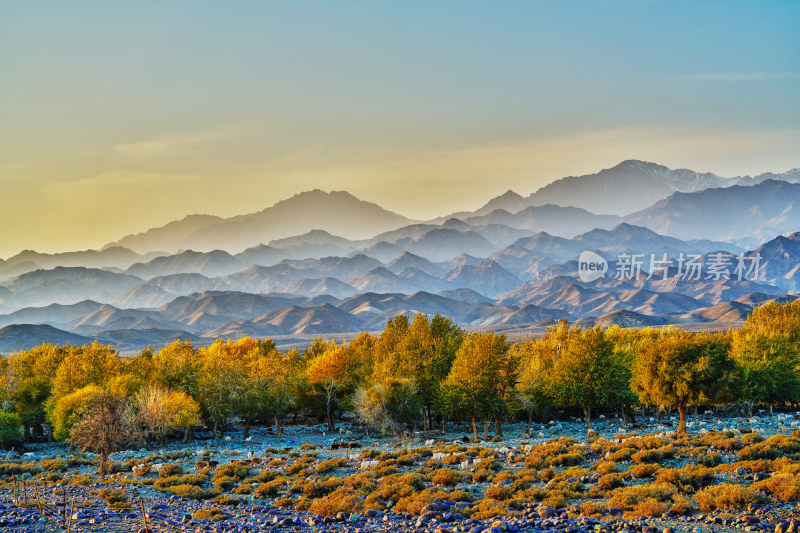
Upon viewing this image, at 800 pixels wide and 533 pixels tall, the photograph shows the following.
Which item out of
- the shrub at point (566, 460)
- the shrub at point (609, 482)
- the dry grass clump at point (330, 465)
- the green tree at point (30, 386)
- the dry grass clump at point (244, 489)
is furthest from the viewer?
the green tree at point (30, 386)

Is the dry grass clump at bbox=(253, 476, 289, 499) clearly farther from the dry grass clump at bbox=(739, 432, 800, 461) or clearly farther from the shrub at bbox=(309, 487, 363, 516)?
the dry grass clump at bbox=(739, 432, 800, 461)

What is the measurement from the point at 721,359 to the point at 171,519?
4818cm

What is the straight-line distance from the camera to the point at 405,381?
60.0 m

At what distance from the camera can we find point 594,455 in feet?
125

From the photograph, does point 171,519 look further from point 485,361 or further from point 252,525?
point 485,361

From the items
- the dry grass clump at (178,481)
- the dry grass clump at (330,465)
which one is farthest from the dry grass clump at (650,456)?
A: the dry grass clump at (178,481)

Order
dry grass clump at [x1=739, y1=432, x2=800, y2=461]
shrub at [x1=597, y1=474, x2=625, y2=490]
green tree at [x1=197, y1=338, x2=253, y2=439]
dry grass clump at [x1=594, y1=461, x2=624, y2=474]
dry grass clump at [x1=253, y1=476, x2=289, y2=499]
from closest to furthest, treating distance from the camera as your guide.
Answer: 1. shrub at [x1=597, y1=474, x2=625, y2=490]
2. dry grass clump at [x1=594, y1=461, x2=624, y2=474]
3. dry grass clump at [x1=739, y1=432, x2=800, y2=461]
4. dry grass clump at [x1=253, y1=476, x2=289, y2=499]
5. green tree at [x1=197, y1=338, x2=253, y2=439]

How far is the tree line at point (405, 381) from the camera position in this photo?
52.9 metres

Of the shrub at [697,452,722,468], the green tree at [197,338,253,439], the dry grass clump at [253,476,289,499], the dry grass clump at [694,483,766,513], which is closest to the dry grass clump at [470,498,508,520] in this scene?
the dry grass clump at [694,483,766,513]

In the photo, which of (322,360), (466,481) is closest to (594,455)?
(466,481)

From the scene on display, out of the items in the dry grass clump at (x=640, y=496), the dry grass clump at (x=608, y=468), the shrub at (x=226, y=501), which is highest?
the dry grass clump at (x=640, y=496)

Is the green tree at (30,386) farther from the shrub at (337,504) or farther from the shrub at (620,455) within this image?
the shrub at (620,455)

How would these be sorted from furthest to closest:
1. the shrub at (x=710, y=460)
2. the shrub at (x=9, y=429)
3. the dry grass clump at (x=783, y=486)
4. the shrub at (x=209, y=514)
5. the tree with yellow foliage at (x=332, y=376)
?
1. the tree with yellow foliage at (x=332, y=376)
2. the shrub at (x=9, y=429)
3. the shrub at (x=710, y=460)
4. the shrub at (x=209, y=514)
5. the dry grass clump at (x=783, y=486)

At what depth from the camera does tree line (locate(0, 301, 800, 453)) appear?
52906mm
